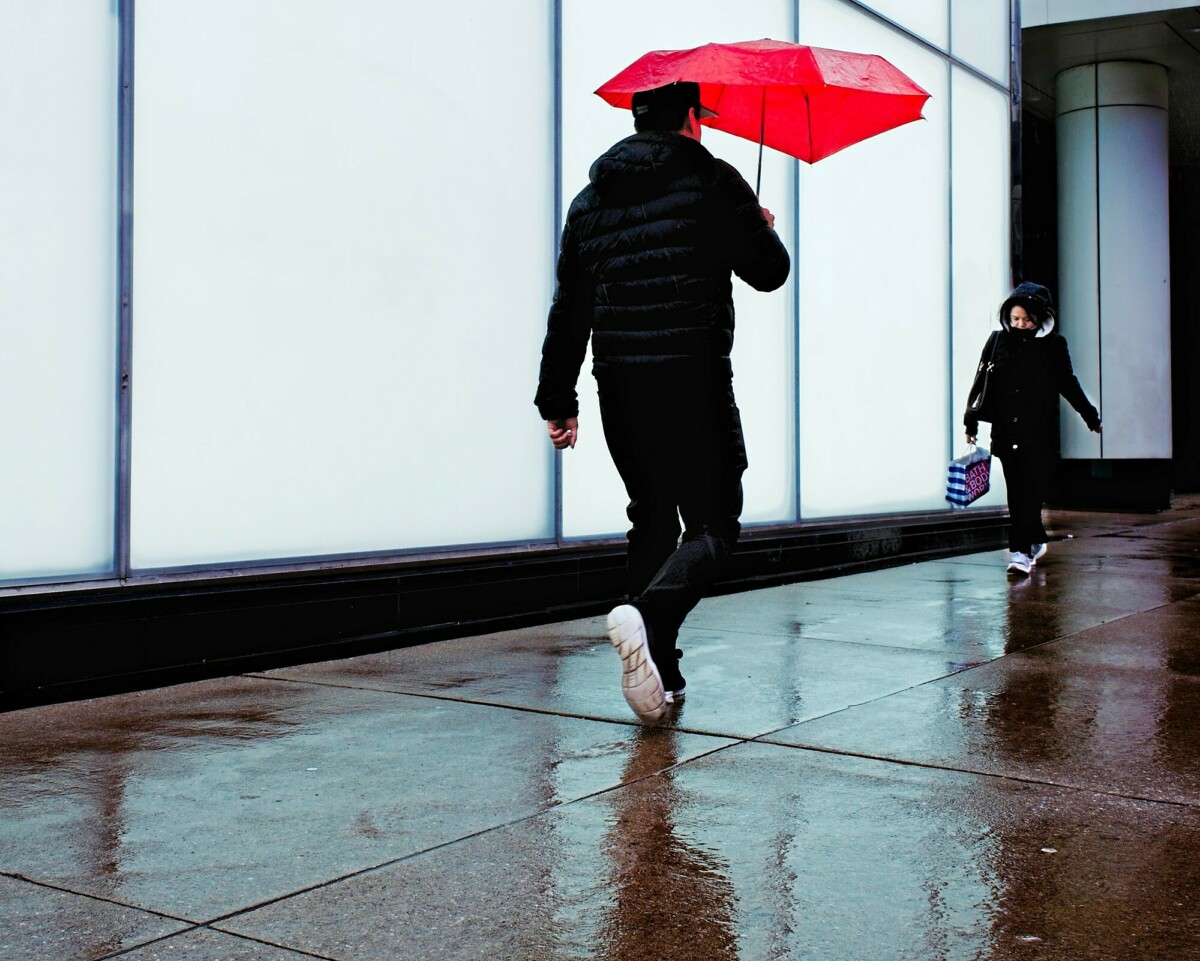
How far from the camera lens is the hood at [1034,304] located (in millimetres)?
9164

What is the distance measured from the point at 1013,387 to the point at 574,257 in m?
5.55

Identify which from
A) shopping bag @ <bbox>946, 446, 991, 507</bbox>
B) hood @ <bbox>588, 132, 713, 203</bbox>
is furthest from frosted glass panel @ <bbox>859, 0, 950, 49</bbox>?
hood @ <bbox>588, 132, 713, 203</bbox>

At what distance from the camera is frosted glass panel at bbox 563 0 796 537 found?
753cm

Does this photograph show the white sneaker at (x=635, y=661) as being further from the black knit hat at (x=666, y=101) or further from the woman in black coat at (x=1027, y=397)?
the woman in black coat at (x=1027, y=397)

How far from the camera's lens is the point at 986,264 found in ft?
41.2

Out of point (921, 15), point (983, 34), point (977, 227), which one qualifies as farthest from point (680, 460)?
point (983, 34)

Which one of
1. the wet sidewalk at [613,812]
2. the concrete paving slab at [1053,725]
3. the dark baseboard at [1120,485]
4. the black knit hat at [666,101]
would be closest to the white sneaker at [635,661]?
the wet sidewalk at [613,812]

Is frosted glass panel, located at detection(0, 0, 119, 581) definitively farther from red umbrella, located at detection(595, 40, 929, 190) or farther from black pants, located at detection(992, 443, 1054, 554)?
black pants, located at detection(992, 443, 1054, 554)

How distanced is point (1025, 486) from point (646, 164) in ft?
19.1

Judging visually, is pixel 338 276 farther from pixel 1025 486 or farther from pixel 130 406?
pixel 1025 486

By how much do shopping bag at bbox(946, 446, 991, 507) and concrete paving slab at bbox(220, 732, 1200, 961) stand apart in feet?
21.9

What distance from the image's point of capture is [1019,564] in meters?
9.39

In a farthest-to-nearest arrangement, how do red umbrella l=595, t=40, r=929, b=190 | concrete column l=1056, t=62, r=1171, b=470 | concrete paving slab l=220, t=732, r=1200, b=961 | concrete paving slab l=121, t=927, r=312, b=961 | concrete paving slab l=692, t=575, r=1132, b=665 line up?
concrete column l=1056, t=62, r=1171, b=470 → concrete paving slab l=692, t=575, r=1132, b=665 → red umbrella l=595, t=40, r=929, b=190 → concrete paving slab l=220, t=732, r=1200, b=961 → concrete paving slab l=121, t=927, r=312, b=961

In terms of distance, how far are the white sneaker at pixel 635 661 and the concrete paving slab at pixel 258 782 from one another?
0.44 feet
